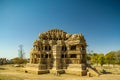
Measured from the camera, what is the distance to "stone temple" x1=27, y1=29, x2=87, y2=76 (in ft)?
168

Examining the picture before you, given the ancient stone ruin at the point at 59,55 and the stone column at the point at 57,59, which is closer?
the ancient stone ruin at the point at 59,55

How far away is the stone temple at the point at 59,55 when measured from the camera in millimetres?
51094

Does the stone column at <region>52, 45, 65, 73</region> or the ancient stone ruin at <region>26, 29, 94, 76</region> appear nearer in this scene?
the ancient stone ruin at <region>26, 29, 94, 76</region>

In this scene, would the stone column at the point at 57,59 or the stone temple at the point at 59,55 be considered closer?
the stone temple at the point at 59,55

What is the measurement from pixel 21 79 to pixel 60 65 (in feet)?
53.2

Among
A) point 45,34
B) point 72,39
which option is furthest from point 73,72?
point 45,34

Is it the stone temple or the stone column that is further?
the stone column

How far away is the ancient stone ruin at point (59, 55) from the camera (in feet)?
168

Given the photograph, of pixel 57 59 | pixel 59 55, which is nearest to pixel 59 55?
pixel 59 55

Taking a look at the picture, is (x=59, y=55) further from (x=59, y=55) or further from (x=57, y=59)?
(x=57, y=59)

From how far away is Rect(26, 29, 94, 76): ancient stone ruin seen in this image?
2012 inches

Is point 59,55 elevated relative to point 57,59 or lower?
elevated

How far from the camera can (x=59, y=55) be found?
5394 centimetres

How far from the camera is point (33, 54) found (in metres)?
55.4
